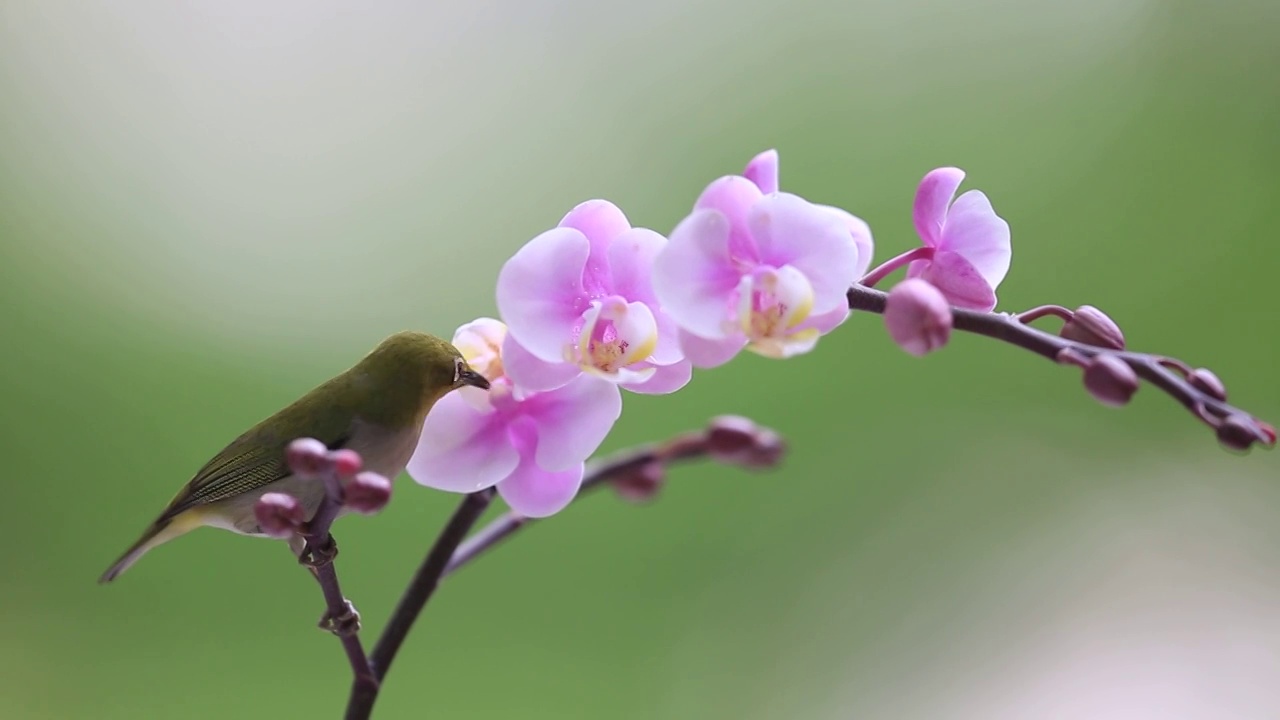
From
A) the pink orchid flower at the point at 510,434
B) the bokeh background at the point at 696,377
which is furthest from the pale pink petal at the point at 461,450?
the bokeh background at the point at 696,377

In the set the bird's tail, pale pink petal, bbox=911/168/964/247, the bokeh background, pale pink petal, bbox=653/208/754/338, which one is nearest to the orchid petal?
pale pink petal, bbox=653/208/754/338

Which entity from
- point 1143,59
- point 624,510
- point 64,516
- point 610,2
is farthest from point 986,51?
point 64,516

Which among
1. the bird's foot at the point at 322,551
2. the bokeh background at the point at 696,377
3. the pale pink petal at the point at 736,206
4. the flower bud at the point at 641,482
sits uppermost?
the pale pink petal at the point at 736,206

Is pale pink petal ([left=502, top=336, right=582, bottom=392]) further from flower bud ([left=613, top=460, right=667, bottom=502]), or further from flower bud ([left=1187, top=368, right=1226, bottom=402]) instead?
flower bud ([left=1187, top=368, right=1226, bottom=402])

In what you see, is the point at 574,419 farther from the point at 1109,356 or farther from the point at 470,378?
the point at 1109,356

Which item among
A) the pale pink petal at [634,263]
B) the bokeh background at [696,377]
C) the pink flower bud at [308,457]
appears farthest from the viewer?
the bokeh background at [696,377]

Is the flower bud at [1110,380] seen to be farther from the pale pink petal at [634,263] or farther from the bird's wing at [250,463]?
the bird's wing at [250,463]

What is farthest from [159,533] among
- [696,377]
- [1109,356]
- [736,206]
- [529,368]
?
[696,377]
